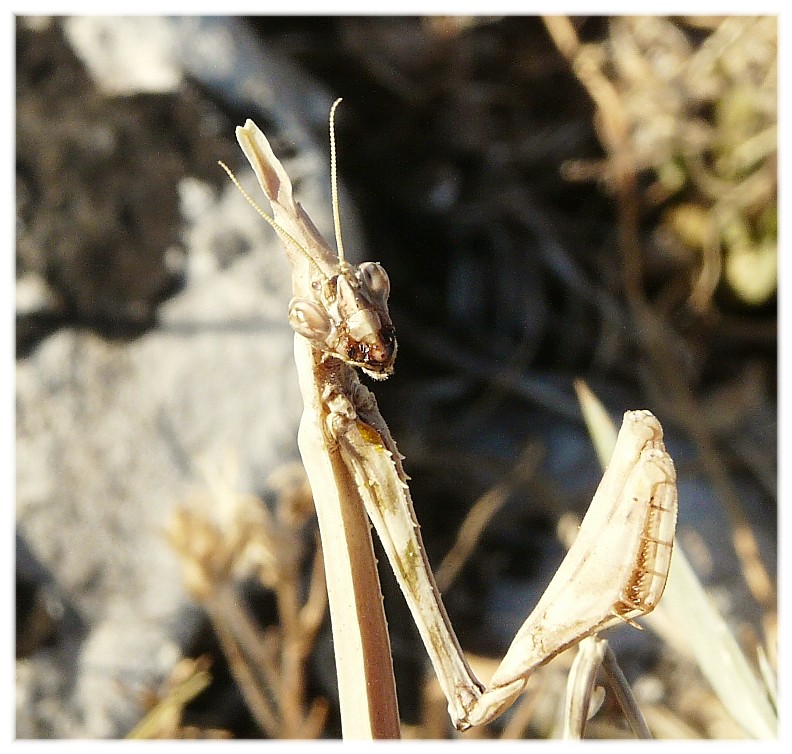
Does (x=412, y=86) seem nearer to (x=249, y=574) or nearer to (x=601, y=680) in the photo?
(x=249, y=574)

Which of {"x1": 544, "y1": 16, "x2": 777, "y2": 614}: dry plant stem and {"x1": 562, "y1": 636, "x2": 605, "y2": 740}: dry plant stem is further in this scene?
{"x1": 544, "y1": 16, "x2": 777, "y2": 614}: dry plant stem

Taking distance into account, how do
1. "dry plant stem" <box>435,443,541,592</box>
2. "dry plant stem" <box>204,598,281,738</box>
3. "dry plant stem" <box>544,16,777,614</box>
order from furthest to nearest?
"dry plant stem" <box>544,16,777,614</box> → "dry plant stem" <box>435,443,541,592</box> → "dry plant stem" <box>204,598,281,738</box>

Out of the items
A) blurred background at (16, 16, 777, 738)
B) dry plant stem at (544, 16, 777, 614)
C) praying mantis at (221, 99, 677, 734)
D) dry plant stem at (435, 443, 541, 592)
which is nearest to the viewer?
praying mantis at (221, 99, 677, 734)

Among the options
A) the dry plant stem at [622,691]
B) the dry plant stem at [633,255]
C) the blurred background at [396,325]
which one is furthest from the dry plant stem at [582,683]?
the dry plant stem at [633,255]

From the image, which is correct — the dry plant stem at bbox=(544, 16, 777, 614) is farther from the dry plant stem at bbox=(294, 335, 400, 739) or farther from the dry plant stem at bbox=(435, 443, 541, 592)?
the dry plant stem at bbox=(294, 335, 400, 739)

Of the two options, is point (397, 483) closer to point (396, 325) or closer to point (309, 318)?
point (309, 318)

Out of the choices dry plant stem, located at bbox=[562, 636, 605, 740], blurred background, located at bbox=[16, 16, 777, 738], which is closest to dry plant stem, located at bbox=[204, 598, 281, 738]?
blurred background, located at bbox=[16, 16, 777, 738]

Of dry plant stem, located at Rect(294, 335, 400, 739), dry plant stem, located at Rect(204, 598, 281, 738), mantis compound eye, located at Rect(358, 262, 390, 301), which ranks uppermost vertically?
mantis compound eye, located at Rect(358, 262, 390, 301)

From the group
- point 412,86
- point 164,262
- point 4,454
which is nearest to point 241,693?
point 4,454
